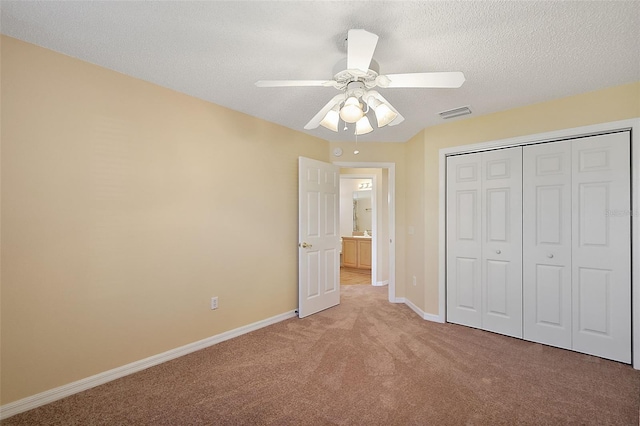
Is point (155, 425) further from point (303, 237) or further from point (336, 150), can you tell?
point (336, 150)

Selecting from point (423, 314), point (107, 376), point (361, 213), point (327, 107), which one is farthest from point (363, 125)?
point (361, 213)

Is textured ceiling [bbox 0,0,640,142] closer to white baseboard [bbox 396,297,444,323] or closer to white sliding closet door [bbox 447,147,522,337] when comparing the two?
white sliding closet door [bbox 447,147,522,337]

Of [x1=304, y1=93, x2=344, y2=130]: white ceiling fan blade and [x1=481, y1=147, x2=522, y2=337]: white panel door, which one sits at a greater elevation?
[x1=304, y1=93, x2=344, y2=130]: white ceiling fan blade

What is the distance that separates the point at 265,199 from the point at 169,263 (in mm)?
1237

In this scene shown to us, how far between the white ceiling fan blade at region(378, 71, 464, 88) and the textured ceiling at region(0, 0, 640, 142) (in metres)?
0.31

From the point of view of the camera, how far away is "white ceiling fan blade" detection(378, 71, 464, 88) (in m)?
1.64

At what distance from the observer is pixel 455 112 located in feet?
10.4

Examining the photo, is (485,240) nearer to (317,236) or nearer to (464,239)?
(464,239)

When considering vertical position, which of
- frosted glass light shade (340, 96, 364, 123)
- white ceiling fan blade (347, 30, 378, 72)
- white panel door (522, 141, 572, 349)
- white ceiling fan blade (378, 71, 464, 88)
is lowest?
white panel door (522, 141, 572, 349)

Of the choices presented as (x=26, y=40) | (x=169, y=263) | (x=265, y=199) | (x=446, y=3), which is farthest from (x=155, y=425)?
(x=446, y=3)

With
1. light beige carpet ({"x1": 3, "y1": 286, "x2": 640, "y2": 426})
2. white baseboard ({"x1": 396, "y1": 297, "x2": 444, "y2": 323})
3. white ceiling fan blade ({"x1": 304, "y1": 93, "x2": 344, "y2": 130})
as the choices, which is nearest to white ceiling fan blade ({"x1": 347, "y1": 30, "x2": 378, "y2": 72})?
white ceiling fan blade ({"x1": 304, "y1": 93, "x2": 344, "y2": 130})

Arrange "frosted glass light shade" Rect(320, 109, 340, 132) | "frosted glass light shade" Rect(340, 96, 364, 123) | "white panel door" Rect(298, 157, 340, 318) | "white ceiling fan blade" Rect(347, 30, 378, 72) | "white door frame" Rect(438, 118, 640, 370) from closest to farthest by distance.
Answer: "white ceiling fan blade" Rect(347, 30, 378, 72) < "frosted glass light shade" Rect(340, 96, 364, 123) < "frosted glass light shade" Rect(320, 109, 340, 132) < "white door frame" Rect(438, 118, 640, 370) < "white panel door" Rect(298, 157, 340, 318)

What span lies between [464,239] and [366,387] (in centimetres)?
206

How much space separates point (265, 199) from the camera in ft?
11.5
